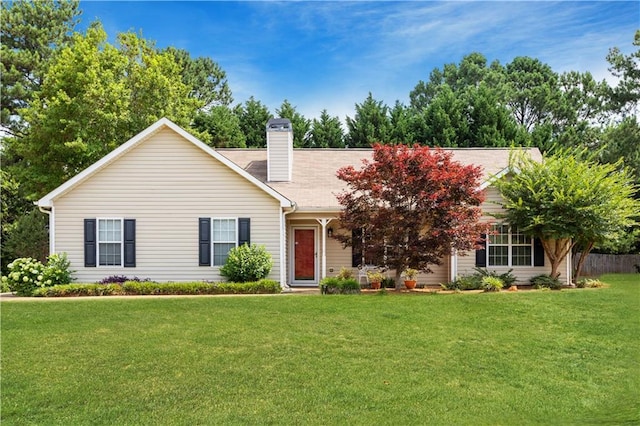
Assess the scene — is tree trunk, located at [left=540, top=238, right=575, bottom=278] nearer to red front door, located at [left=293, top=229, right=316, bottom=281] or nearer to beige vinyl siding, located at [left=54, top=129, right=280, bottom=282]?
red front door, located at [left=293, top=229, right=316, bottom=281]

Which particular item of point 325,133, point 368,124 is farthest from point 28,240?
point 368,124

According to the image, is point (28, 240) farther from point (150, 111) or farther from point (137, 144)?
point (137, 144)

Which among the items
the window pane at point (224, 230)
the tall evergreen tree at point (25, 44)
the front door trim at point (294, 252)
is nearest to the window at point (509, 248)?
the front door trim at point (294, 252)

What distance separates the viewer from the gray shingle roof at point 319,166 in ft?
64.3

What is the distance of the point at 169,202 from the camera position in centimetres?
1792

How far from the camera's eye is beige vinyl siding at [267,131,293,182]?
70.0 ft

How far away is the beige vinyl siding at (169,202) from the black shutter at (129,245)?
5.9 inches

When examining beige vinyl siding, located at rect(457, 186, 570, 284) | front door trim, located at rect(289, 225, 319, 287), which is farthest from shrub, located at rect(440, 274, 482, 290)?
front door trim, located at rect(289, 225, 319, 287)

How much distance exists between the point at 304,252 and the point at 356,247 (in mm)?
3285

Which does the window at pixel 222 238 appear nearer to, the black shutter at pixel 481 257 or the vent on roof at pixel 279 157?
the vent on roof at pixel 279 157

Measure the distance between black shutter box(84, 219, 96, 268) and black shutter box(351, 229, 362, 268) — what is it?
806 centimetres

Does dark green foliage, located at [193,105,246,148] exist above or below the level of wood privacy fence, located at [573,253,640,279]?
above

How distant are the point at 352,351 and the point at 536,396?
9.94ft

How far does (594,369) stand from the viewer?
9320 mm
